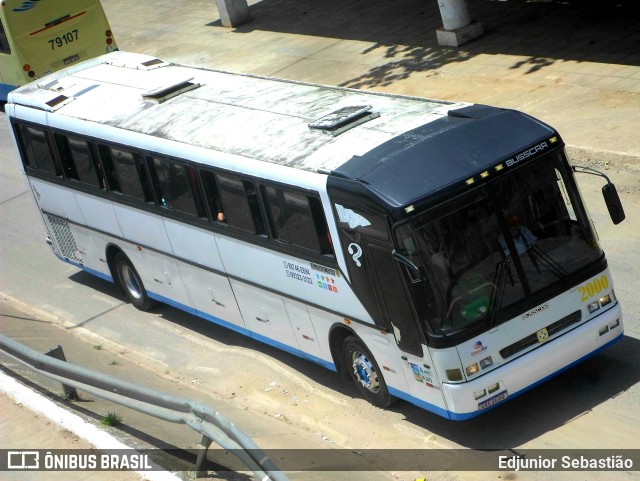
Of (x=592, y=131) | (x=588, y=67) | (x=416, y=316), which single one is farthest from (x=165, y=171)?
(x=588, y=67)

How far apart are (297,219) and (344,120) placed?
113 cm

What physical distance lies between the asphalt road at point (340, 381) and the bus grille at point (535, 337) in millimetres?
A: 830

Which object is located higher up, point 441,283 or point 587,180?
point 441,283

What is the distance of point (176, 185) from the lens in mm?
12953

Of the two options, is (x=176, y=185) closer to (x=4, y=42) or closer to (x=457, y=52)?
(x=457, y=52)

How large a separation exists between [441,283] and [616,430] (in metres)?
2.08

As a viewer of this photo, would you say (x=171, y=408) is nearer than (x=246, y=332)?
Yes

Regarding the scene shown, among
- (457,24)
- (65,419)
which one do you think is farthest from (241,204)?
(457,24)

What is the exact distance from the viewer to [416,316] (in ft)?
31.7

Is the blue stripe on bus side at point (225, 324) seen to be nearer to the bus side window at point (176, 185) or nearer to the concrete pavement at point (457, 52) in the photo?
the bus side window at point (176, 185)

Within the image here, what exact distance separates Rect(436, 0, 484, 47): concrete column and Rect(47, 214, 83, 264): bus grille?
10142 millimetres

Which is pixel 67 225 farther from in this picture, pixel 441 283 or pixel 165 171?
pixel 441 283

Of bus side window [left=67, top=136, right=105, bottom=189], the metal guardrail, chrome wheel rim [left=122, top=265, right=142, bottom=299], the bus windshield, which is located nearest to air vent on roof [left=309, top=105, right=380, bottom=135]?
the bus windshield

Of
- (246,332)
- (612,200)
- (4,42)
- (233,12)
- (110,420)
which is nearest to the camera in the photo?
(110,420)
